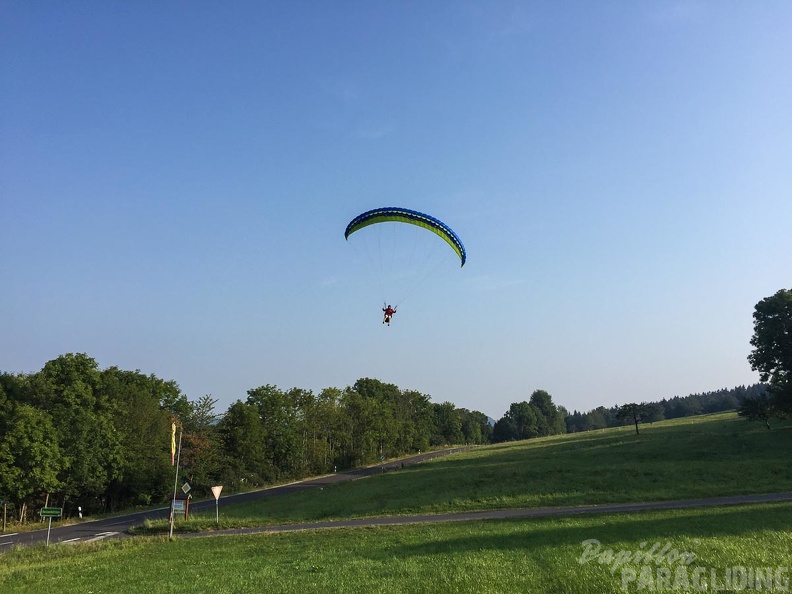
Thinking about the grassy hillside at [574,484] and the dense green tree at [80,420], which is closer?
the grassy hillside at [574,484]

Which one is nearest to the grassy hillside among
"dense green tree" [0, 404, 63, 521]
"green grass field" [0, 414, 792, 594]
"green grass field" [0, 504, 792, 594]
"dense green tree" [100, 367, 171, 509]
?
"green grass field" [0, 414, 792, 594]

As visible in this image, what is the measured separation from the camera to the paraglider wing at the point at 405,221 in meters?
33.0

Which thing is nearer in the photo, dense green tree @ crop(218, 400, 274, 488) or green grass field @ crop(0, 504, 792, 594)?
green grass field @ crop(0, 504, 792, 594)

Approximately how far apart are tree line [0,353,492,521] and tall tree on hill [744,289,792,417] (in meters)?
→ 65.2

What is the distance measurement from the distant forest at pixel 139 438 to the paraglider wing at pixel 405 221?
32.1 metres

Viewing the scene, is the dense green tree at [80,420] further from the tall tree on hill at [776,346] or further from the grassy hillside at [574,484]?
the tall tree on hill at [776,346]

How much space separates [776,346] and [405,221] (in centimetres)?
5377

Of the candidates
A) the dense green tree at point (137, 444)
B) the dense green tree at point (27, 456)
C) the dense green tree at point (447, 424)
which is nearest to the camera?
the dense green tree at point (27, 456)

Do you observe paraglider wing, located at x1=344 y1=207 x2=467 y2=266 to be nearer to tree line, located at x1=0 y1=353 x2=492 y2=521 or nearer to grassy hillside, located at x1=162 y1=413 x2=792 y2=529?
grassy hillside, located at x1=162 y1=413 x2=792 y2=529

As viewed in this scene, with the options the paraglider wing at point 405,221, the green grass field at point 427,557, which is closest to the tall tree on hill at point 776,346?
the green grass field at point 427,557

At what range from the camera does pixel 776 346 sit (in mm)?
61562

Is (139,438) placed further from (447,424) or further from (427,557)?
(447,424)

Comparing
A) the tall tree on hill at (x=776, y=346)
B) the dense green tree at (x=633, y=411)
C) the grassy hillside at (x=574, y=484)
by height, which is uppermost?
the tall tree on hill at (x=776, y=346)

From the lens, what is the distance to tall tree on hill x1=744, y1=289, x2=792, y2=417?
60062 millimetres
